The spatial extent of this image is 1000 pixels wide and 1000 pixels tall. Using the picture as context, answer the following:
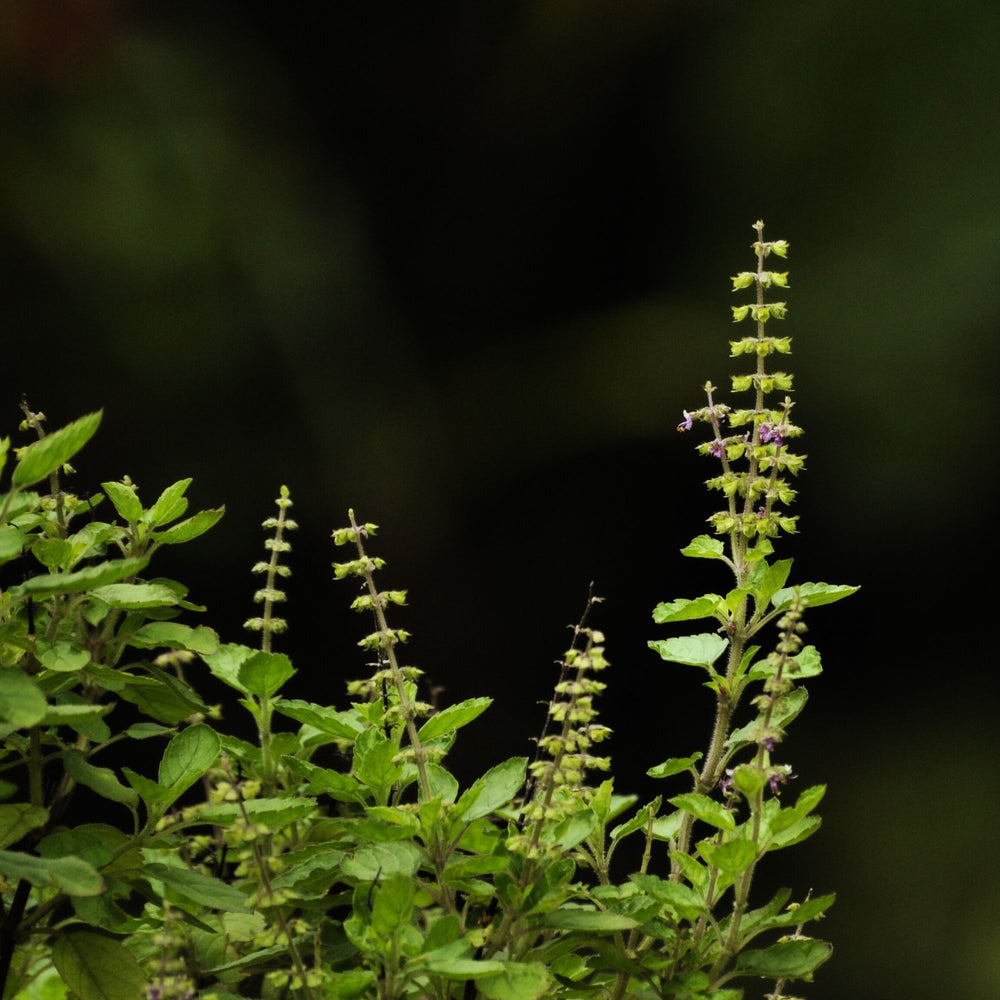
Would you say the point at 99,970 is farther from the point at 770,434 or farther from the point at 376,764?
the point at 770,434

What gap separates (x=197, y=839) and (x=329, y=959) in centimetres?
9

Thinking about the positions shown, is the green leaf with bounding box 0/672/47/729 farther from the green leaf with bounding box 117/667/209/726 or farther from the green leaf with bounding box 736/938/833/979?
the green leaf with bounding box 736/938/833/979

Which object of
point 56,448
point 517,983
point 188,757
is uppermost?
point 56,448

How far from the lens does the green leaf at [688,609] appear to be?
59cm

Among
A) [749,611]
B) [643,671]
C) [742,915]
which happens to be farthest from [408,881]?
[643,671]

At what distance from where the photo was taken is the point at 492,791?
22.1 inches

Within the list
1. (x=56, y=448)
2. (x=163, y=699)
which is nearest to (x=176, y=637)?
(x=163, y=699)

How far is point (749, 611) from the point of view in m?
0.75

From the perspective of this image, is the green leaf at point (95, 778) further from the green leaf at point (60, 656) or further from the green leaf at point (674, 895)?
the green leaf at point (674, 895)

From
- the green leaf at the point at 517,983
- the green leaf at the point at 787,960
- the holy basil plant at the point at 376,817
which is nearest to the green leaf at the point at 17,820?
the holy basil plant at the point at 376,817

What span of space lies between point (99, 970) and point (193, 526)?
208 millimetres

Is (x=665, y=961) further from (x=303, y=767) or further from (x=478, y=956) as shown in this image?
(x=303, y=767)

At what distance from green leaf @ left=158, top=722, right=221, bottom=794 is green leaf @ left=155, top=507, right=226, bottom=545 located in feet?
0.31

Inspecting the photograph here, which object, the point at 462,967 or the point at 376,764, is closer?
the point at 462,967
